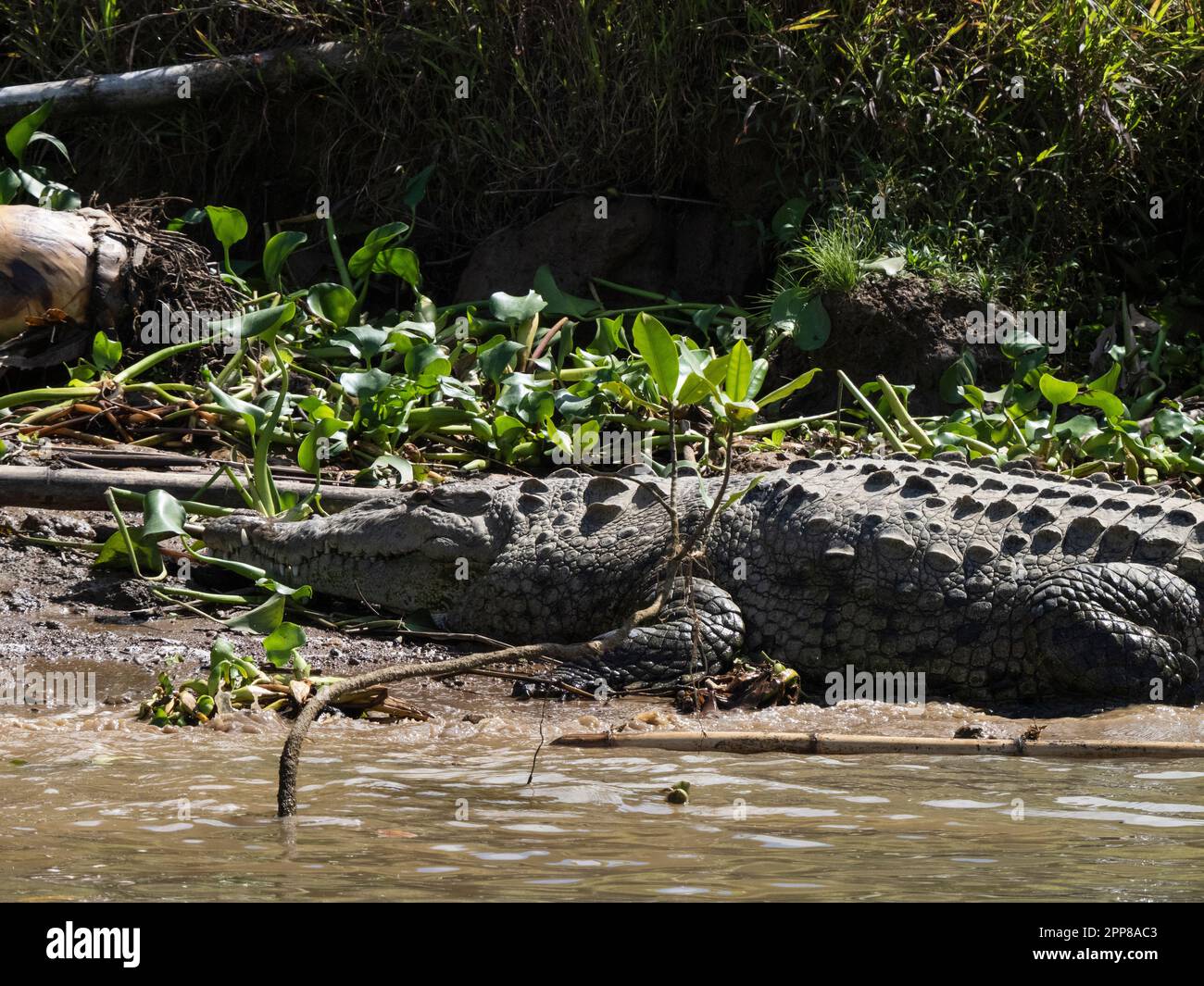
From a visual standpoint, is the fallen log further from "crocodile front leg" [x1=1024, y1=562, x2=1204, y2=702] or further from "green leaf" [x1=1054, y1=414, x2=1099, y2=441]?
"green leaf" [x1=1054, y1=414, x2=1099, y2=441]

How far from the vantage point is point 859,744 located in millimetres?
3832

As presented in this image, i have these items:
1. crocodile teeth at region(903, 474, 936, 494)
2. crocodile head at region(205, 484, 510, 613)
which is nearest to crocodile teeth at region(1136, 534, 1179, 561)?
crocodile teeth at region(903, 474, 936, 494)

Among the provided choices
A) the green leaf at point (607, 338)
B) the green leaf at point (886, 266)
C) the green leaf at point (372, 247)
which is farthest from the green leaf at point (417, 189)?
the green leaf at point (886, 266)

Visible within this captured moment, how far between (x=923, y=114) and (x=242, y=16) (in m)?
4.20

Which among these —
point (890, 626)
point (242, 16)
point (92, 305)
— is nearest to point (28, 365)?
point (92, 305)

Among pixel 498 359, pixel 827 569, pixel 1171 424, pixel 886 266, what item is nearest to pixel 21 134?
pixel 498 359

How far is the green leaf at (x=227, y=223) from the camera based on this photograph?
7047mm

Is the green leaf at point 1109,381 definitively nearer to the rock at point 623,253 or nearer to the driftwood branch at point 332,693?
the rock at point 623,253

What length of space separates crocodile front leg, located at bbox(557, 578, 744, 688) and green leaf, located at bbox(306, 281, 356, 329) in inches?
118

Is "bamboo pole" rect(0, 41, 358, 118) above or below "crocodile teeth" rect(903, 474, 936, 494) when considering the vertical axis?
above

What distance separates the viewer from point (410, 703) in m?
4.57

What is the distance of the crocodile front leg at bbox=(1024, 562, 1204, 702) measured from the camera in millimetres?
4602

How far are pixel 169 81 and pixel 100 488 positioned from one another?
3.77 meters

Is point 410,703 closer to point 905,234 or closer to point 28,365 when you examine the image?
point 28,365
